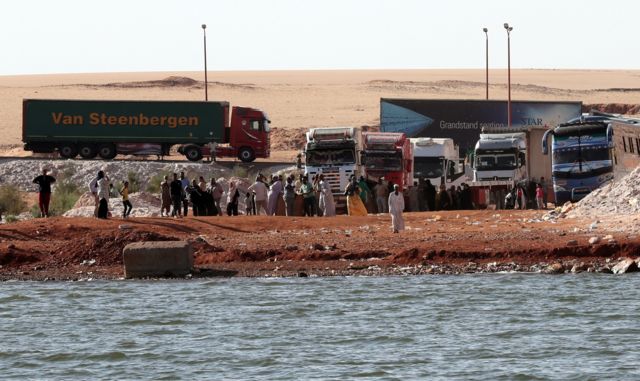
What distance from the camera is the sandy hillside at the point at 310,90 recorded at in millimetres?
105375

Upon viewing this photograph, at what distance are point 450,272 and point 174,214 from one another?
40.6 feet

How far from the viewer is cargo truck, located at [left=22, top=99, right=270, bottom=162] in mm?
70562

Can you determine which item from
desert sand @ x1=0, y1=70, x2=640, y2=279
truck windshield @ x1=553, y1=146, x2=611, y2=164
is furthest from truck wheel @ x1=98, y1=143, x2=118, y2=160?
desert sand @ x1=0, y1=70, x2=640, y2=279

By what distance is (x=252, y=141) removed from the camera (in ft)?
234

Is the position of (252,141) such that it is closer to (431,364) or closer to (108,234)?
(108,234)

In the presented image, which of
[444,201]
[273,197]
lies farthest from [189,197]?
[444,201]

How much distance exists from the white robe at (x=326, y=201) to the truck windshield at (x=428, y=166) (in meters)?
14.6

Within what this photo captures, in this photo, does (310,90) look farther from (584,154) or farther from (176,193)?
(176,193)

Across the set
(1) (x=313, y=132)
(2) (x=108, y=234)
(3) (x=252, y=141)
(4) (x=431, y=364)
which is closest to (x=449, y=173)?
(1) (x=313, y=132)

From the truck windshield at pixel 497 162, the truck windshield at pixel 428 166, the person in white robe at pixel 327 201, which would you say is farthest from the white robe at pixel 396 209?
the truck windshield at pixel 428 166

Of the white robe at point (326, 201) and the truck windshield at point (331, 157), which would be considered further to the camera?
the truck windshield at point (331, 157)

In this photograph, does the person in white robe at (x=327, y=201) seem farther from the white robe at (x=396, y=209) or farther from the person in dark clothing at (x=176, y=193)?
the white robe at (x=396, y=209)

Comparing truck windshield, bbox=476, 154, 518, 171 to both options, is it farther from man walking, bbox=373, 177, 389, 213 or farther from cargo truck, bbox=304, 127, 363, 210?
man walking, bbox=373, 177, 389, 213

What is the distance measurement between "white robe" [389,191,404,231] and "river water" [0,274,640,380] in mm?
4440
